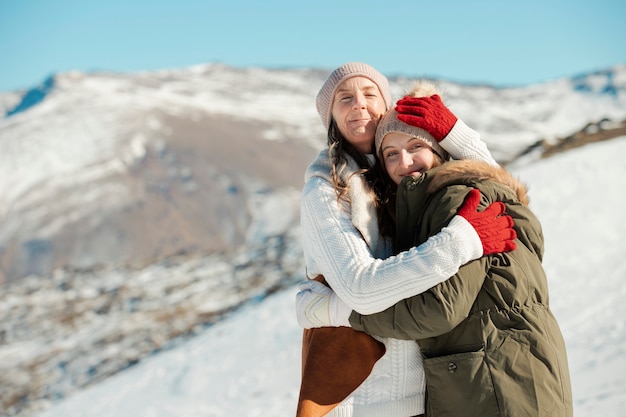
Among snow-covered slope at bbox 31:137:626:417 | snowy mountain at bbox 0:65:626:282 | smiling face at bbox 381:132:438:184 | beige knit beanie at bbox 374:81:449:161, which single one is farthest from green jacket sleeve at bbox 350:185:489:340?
snowy mountain at bbox 0:65:626:282

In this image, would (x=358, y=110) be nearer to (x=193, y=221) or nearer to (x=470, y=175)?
(x=470, y=175)

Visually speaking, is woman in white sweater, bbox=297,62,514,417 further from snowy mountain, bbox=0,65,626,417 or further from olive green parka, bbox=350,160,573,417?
snowy mountain, bbox=0,65,626,417

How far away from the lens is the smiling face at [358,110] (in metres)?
3.04

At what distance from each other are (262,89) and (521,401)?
179 meters

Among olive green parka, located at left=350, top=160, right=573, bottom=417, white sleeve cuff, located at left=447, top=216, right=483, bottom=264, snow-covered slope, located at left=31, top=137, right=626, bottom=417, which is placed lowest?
snow-covered slope, located at left=31, top=137, right=626, bottom=417

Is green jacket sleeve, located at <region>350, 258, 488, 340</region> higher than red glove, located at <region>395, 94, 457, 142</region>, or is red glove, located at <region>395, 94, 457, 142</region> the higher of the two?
red glove, located at <region>395, 94, 457, 142</region>

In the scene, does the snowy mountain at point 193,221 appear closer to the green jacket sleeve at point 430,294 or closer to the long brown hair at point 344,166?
the long brown hair at point 344,166

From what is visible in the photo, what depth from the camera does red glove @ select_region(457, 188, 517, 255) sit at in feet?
7.50

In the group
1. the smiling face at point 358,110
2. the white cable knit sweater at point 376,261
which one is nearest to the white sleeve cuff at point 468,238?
the white cable knit sweater at point 376,261

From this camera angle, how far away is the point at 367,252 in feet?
8.17

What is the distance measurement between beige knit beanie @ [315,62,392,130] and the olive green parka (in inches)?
34.6

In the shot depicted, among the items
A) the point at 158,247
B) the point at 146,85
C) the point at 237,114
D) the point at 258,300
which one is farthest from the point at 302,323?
the point at 146,85

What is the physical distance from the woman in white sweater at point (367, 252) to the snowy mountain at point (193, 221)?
0.59 meters

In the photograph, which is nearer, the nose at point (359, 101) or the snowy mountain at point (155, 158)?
the nose at point (359, 101)
